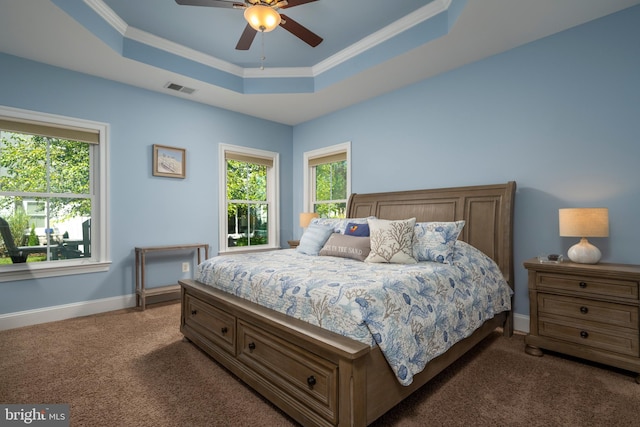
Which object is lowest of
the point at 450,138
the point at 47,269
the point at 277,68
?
the point at 47,269

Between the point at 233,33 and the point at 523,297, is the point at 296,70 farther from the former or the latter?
the point at 523,297

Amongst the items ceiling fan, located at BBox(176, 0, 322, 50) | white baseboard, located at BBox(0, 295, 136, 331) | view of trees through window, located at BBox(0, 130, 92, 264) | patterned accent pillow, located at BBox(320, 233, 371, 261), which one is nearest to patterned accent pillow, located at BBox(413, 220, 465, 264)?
patterned accent pillow, located at BBox(320, 233, 371, 261)

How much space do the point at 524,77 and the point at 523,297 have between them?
2045 mm

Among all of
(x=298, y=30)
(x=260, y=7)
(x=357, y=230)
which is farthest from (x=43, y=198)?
(x=357, y=230)

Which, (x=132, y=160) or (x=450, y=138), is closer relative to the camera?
(x=450, y=138)

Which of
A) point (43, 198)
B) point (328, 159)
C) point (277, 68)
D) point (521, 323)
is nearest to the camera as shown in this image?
point (521, 323)

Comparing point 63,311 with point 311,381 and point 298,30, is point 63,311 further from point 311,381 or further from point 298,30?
point 298,30

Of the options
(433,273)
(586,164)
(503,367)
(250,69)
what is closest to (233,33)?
(250,69)

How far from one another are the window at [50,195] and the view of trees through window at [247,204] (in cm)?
164

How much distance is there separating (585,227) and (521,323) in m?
1.10

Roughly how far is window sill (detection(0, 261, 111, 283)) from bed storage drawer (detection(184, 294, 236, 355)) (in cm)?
153

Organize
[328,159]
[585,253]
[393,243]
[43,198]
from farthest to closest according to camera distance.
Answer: [328,159], [43,198], [393,243], [585,253]

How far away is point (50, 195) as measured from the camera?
131 inches

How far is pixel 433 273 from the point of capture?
6.78ft
